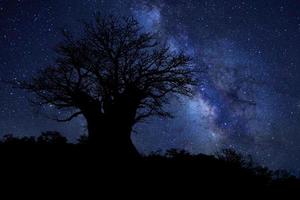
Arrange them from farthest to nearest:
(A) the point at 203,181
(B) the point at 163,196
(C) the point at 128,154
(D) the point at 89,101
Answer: (D) the point at 89,101, (C) the point at 128,154, (A) the point at 203,181, (B) the point at 163,196

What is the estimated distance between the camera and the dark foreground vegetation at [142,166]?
11.7 m

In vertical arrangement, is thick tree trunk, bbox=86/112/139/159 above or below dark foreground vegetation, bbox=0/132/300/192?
above

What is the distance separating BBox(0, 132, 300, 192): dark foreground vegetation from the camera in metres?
11.7

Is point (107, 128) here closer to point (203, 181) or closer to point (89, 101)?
point (89, 101)

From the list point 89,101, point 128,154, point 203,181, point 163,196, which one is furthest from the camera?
point 89,101

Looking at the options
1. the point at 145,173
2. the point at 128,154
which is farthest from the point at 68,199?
the point at 128,154

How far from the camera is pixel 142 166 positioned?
13.3 m

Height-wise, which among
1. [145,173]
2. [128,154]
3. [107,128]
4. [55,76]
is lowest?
[145,173]

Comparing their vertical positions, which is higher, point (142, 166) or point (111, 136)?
point (111, 136)

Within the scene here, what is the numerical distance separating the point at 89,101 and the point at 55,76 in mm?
Result: 2068

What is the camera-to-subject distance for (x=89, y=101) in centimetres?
1678

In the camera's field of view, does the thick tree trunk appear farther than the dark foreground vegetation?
Yes

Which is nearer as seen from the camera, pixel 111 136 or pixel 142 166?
pixel 142 166

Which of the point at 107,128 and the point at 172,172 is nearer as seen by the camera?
A: the point at 172,172
